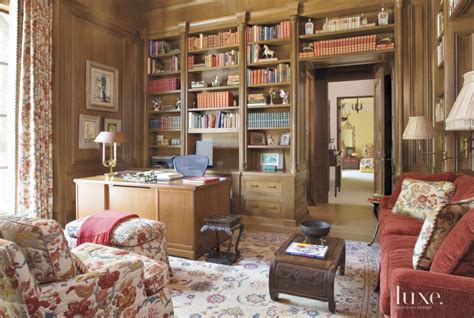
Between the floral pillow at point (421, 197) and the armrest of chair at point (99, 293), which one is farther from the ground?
the floral pillow at point (421, 197)

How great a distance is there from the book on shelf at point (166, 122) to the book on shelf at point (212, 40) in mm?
1145

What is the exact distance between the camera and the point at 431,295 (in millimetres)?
1259

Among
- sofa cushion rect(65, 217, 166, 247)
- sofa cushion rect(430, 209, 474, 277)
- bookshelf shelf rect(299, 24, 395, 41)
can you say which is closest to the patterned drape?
sofa cushion rect(65, 217, 166, 247)

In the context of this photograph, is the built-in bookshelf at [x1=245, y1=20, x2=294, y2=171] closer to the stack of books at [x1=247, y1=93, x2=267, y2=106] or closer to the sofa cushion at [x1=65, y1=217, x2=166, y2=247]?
the stack of books at [x1=247, y1=93, x2=267, y2=106]

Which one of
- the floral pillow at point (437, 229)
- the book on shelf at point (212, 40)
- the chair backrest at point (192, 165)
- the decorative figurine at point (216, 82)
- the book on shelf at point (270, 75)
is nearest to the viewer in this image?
the floral pillow at point (437, 229)

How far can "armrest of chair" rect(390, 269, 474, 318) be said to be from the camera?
1.22 metres

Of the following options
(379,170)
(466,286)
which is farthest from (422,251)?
(379,170)

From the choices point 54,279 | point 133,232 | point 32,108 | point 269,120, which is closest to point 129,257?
point 54,279

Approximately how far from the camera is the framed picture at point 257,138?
479 cm

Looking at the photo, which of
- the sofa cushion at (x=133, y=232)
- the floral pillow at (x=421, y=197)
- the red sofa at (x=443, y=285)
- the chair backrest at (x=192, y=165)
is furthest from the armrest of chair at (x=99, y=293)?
the chair backrest at (x=192, y=165)

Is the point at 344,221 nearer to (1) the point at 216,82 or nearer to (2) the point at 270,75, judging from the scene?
(2) the point at 270,75

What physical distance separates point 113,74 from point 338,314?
14.8 ft

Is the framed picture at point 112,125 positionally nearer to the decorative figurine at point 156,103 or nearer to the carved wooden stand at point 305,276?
the decorative figurine at point 156,103

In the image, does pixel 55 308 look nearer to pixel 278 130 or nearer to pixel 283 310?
pixel 283 310
